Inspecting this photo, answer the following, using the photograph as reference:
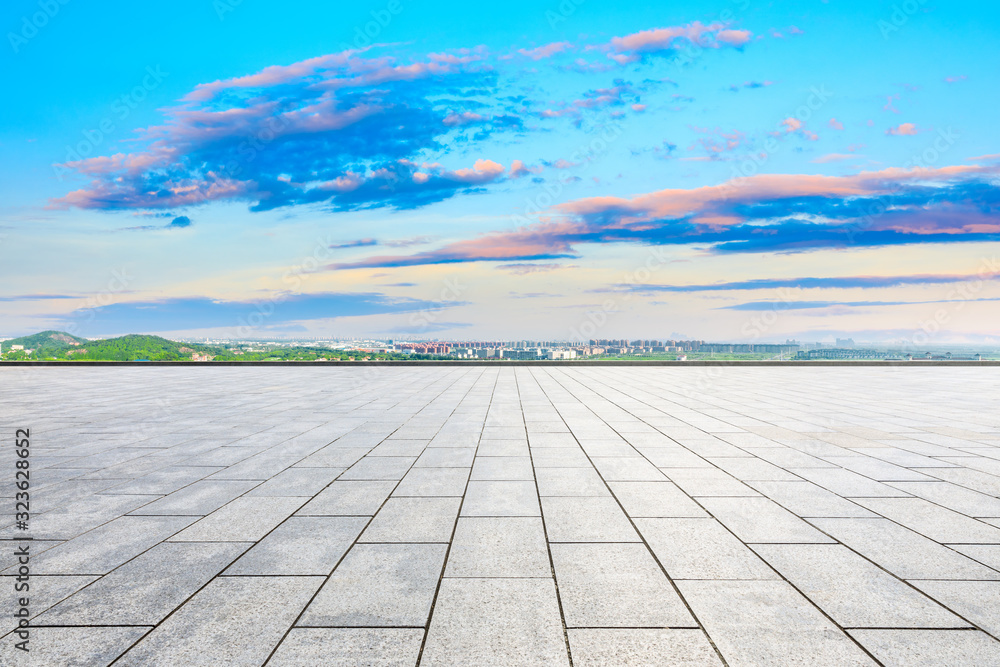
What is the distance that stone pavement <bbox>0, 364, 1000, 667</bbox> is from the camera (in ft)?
10.3

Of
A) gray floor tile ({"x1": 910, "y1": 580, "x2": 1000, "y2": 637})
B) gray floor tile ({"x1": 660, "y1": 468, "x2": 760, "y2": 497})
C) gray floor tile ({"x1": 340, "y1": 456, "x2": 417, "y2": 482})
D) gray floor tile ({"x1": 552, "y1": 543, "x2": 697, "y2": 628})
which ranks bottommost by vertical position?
gray floor tile ({"x1": 910, "y1": 580, "x2": 1000, "y2": 637})

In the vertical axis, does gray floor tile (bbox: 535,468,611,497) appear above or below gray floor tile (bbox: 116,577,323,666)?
above

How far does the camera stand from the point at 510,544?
14.8ft

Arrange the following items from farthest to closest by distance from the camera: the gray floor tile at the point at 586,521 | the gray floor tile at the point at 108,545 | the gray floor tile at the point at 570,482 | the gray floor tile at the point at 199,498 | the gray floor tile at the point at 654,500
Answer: the gray floor tile at the point at 570,482 < the gray floor tile at the point at 199,498 < the gray floor tile at the point at 654,500 < the gray floor tile at the point at 586,521 < the gray floor tile at the point at 108,545

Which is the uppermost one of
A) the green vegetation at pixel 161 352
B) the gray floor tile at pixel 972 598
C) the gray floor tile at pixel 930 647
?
the green vegetation at pixel 161 352

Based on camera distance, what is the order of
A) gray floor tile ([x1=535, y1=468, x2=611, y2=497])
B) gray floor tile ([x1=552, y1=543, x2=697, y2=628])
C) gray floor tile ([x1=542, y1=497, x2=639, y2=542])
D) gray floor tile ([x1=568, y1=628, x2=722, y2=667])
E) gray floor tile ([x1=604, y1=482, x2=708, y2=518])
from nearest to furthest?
gray floor tile ([x1=568, y1=628, x2=722, y2=667]) < gray floor tile ([x1=552, y1=543, x2=697, y2=628]) < gray floor tile ([x1=542, y1=497, x2=639, y2=542]) < gray floor tile ([x1=604, y1=482, x2=708, y2=518]) < gray floor tile ([x1=535, y1=468, x2=611, y2=497])

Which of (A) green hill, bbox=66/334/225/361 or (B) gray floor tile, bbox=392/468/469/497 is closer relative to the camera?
(B) gray floor tile, bbox=392/468/469/497

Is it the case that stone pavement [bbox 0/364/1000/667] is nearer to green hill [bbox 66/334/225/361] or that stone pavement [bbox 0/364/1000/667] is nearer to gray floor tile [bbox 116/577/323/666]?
gray floor tile [bbox 116/577/323/666]

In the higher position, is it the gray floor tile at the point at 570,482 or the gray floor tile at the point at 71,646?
the gray floor tile at the point at 570,482

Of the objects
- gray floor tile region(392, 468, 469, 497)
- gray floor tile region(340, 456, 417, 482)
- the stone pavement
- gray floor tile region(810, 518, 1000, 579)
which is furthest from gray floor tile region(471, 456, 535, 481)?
gray floor tile region(810, 518, 1000, 579)

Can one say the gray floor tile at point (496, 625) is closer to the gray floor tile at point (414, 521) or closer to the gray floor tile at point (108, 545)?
the gray floor tile at point (414, 521)

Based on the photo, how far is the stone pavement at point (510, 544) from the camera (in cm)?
314

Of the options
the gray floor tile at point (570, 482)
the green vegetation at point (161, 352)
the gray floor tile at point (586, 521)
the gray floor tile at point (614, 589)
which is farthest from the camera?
the green vegetation at point (161, 352)

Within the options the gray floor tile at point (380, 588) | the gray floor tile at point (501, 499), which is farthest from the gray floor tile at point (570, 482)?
the gray floor tile at point (380, 588)
